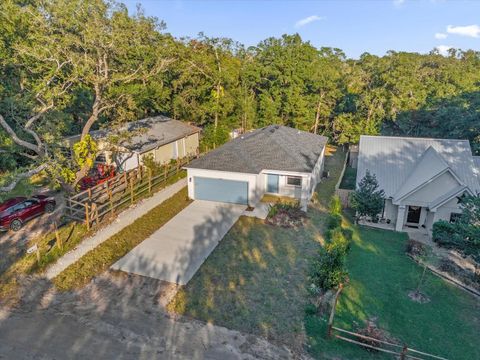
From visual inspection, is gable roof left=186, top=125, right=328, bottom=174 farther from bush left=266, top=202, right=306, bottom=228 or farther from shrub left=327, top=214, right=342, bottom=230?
shrub left=327, top=214, right=342, bottom=230

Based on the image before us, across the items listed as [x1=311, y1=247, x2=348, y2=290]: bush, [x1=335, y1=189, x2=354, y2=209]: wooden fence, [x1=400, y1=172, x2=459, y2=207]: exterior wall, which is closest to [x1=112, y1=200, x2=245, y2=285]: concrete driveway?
[x1=311, y1=247, x2=348, y2=290]: bush

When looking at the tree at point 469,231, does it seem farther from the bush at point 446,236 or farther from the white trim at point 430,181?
the white trim at point 430,181

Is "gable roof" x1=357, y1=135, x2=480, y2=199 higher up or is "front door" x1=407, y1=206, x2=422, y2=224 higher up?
"gable roof" x1=357, y1=135, x2=480, y2=199

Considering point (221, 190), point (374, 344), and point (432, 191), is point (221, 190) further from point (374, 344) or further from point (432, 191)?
point (374, 344)

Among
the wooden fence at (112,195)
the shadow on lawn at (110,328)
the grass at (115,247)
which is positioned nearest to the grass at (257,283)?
the shadow on lawn at (110,328)

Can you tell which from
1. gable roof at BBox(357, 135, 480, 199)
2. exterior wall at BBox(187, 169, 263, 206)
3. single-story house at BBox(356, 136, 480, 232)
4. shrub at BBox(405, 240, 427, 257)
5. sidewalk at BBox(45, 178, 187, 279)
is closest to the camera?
sidewalk at BBox(45, 178, 187, 279)

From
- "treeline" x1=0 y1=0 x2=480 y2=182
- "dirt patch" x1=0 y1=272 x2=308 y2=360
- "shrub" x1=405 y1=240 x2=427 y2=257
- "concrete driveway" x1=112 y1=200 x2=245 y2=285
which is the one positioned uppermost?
"treeline" x1=0 y1=0 x2=480 y2=182

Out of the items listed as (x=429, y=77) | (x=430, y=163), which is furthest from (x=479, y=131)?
(x=429, y=77)

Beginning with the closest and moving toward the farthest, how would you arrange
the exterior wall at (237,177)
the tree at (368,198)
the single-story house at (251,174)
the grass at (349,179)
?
the tree at (368,198) → the exterior wall at (237,177) → the single-story house at (251,174) → the grass at (349,179)
